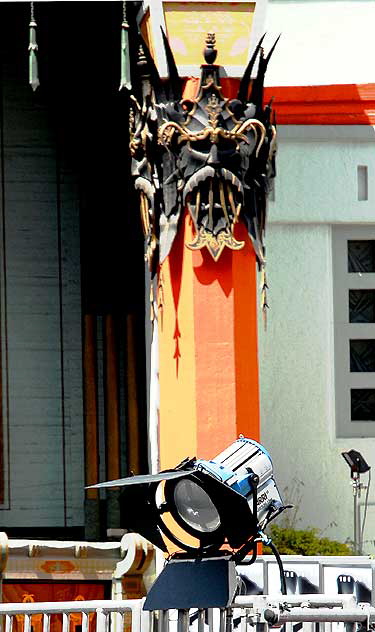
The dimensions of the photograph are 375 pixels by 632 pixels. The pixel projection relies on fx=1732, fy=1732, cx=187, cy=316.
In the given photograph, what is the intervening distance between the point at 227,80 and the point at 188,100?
400mm

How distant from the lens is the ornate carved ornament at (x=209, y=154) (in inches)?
522

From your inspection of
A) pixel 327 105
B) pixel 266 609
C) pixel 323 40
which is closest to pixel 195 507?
pixel 266 609

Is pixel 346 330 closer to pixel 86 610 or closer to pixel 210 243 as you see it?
pixel 210 243

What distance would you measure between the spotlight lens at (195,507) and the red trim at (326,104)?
8.45m

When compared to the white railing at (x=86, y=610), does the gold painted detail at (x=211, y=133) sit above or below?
above

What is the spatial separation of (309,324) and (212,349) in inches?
92.8

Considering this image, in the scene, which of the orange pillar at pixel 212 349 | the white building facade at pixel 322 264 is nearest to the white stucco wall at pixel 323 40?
the white building facade at pixel 322 264

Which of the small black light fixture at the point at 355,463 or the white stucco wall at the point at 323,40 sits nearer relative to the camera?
the small black light fixture at the point at 355,463

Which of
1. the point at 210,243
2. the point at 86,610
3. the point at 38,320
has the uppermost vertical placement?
the point at 210,243

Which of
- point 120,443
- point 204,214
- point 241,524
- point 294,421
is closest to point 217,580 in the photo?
point 241,524

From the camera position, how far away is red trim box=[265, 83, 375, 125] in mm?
15430

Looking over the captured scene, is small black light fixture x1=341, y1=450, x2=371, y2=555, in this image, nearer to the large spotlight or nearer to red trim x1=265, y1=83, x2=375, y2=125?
red trim x1=265, y1=83, x2=375, y2=125

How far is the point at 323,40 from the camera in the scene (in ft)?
50.9

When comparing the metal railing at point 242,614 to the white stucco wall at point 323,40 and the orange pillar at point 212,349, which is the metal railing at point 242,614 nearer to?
the orange pillar at point 212,349
